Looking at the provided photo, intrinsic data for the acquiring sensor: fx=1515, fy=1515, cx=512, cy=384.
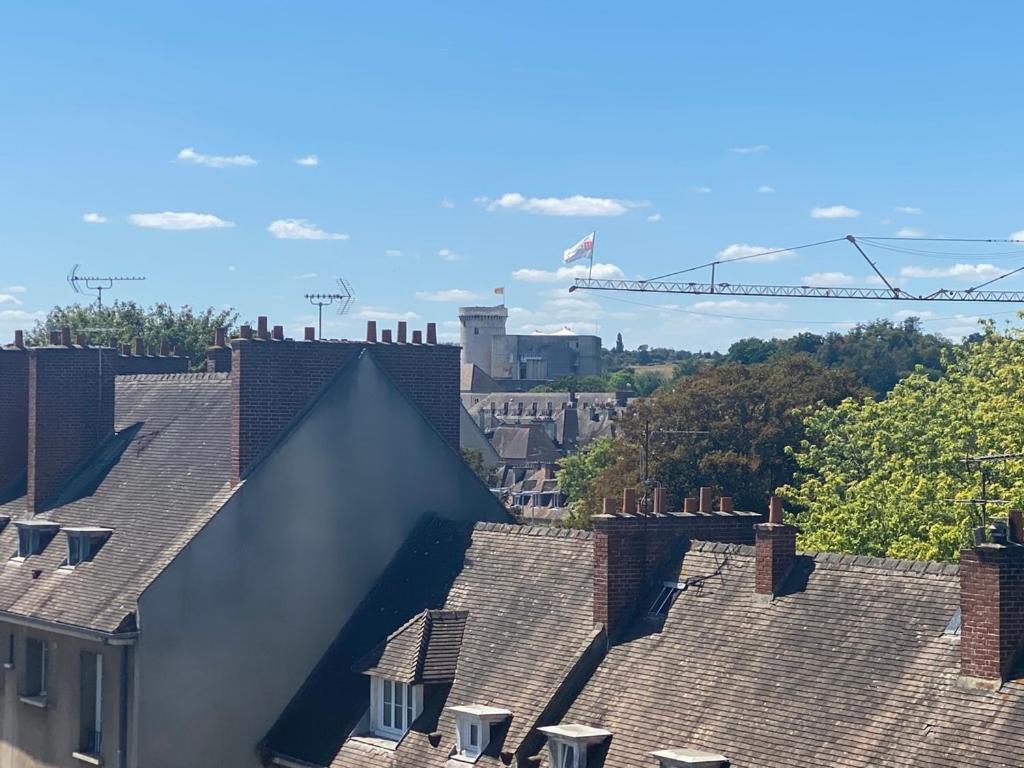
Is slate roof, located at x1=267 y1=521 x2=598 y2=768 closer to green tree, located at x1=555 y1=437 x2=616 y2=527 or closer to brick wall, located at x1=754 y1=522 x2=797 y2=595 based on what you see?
brick wall, located at x1=754 y1=522 x2=797 y2=595

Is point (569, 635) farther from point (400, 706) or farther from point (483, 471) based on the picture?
point (483, 471)

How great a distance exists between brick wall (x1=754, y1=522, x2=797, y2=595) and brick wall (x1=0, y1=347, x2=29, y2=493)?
18831mm

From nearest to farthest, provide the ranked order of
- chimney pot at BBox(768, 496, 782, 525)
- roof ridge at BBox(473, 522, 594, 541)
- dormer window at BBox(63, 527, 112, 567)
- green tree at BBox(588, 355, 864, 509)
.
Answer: chimney pot at BBox(768, 496, 782, 525)
roof ridge at BBox(473, 522, 594, 541)
dormer window at BBox(63, 527, 112, 567)
green tree at BBox(588, 355, 864, 509)

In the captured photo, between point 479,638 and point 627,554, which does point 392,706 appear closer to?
point 479,638

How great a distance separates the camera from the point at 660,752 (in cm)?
1852

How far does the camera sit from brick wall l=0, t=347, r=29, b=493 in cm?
3341

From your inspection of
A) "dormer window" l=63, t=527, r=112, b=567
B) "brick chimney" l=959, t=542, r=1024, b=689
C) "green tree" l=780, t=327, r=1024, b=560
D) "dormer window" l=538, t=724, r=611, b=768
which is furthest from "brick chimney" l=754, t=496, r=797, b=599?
"green tree" l=780, t=327, r=1024, b=560

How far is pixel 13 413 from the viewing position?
110 ft

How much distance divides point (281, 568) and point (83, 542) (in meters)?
4.35

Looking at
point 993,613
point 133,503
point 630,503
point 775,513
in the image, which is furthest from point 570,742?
point 133,503

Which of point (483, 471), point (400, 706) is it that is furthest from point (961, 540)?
point (483, 471)

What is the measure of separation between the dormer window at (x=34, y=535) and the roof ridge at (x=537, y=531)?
883 cm

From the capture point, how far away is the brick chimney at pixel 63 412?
103 ft

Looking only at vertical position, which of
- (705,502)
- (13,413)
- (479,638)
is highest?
(13,413)
